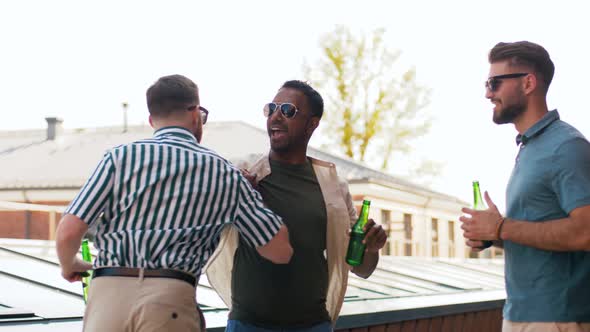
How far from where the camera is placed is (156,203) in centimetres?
276

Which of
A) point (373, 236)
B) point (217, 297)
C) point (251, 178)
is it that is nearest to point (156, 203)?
point (251, 178)

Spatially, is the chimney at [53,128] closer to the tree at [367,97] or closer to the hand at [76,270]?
the tree at [367,97]

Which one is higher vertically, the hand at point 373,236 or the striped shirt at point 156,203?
the striped shirt at point 156,203

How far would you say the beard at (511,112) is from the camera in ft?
11.2

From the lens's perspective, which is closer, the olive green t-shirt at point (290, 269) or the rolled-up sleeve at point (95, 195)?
the rolled-up sleeve at point (95, 195)

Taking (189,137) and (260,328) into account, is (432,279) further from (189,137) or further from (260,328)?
(189,137)

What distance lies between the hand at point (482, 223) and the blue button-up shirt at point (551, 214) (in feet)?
0.26

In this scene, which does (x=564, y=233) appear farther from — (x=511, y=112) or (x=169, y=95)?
(x=169, y=95)

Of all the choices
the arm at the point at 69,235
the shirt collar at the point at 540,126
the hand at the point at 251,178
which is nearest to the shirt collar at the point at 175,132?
the arm at the point at 69,235

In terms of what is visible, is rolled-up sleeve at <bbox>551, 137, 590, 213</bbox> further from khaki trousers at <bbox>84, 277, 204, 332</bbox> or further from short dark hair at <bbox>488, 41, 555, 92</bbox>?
khaki trousers at <bbox>84, 277, 204, 332</bbox>

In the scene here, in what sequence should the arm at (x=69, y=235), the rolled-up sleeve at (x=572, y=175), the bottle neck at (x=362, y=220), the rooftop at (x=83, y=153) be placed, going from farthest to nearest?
the rooftop at (x=83, y=153), the bottle neck at (x=362, y=220), the rolled-up sleeve at (x=572, y=175), the arm at (x=69, y=235)

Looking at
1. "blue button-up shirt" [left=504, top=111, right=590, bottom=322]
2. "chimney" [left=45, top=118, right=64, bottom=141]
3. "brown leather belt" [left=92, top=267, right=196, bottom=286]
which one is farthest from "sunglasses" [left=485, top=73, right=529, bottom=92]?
"chimney" [left=45, top=118, right=64, bottom=141]

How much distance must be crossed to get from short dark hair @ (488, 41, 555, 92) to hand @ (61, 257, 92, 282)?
1.78 metres

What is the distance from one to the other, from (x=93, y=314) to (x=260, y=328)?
3.10ft
